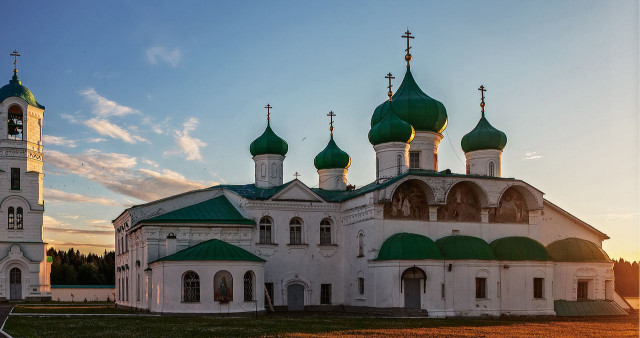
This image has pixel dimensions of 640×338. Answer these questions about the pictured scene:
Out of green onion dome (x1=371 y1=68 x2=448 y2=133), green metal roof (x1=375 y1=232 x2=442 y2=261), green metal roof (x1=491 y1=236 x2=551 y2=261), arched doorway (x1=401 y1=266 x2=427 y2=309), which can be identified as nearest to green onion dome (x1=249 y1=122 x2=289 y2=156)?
green onion dome (x1=371 y1=68 x2=448 y2=133)

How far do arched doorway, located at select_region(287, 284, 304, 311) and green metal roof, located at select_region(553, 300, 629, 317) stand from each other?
11.8 metres

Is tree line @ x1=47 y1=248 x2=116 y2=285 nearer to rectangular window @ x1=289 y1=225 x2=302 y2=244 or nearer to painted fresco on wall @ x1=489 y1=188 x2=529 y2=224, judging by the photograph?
rectangular window @ x1=289 y1=225 x2=302 y2=244

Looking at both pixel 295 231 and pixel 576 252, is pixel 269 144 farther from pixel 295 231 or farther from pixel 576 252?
pixel 576 252

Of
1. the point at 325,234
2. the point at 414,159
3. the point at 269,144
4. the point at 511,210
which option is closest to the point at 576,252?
the point at 511,210

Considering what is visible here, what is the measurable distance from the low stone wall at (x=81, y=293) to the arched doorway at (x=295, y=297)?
85.2ft

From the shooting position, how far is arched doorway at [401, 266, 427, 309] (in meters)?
31.3

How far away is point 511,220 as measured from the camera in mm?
35531

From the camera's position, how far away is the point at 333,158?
4331 cm

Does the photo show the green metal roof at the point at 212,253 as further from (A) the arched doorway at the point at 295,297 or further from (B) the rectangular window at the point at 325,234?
(B) the rectangular window at the point at 325,234

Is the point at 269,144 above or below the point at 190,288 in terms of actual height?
above

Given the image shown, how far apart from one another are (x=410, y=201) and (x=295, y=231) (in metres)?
6.08

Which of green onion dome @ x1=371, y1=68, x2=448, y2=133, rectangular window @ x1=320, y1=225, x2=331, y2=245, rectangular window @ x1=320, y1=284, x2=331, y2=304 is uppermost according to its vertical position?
green onion dome @ x1=371, y1=68, x2=448, y2=133

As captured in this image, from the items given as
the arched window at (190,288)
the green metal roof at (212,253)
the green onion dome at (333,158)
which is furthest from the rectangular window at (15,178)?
the arched window at (190,288)

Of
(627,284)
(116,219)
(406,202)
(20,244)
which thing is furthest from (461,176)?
(20,244)
